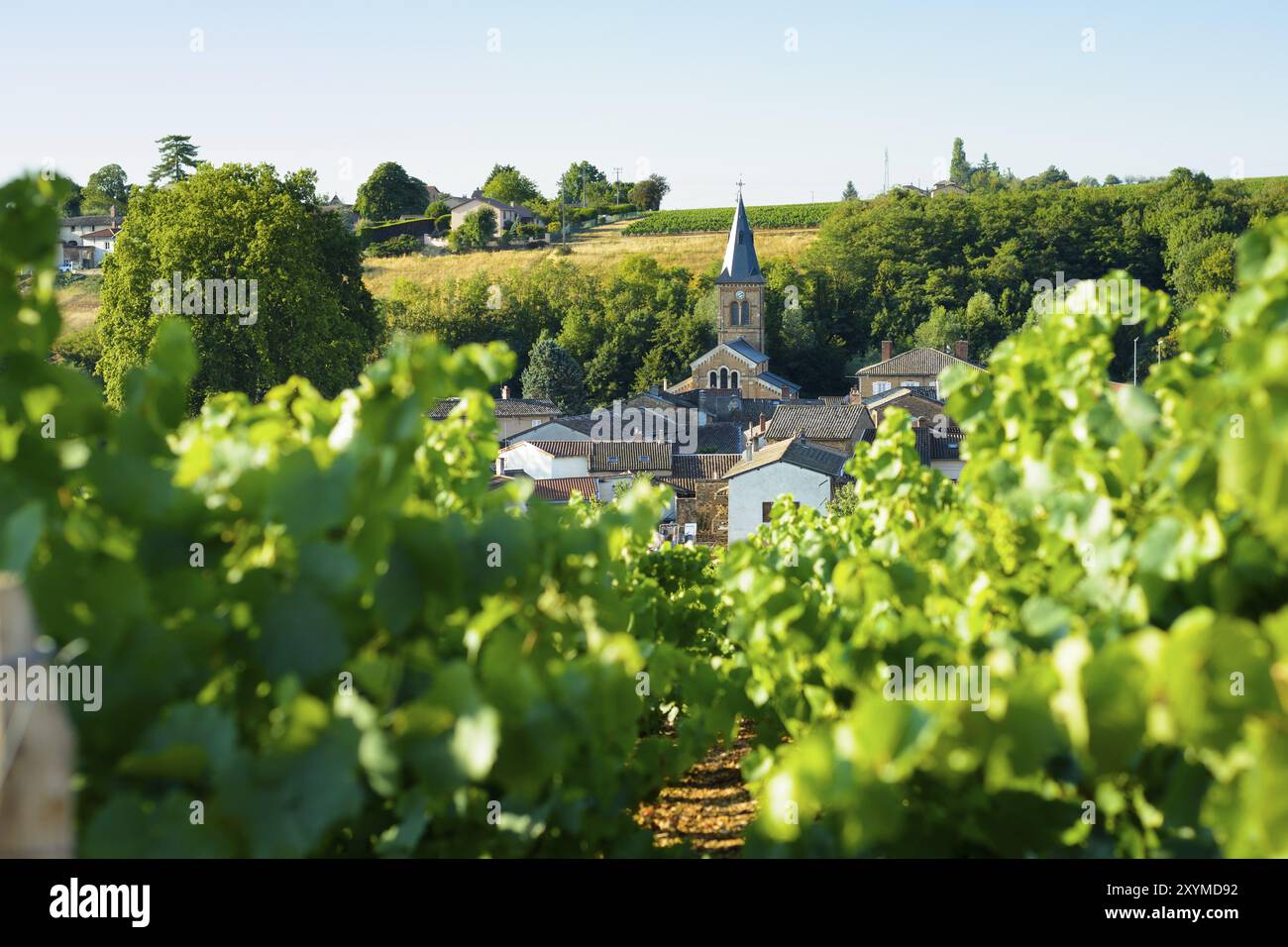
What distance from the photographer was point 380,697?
2197 mm

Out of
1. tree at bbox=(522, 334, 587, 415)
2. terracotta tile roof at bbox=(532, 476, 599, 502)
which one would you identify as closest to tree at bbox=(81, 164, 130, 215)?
tree at bbox=(522, 334, 587, 415)

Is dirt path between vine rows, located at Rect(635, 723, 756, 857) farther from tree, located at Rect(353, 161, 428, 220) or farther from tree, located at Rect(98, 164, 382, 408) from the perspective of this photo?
tree, located at Rect(353, 161, 428, 220)

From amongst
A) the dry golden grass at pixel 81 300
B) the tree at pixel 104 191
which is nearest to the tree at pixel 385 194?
the tree at pixel 104 191

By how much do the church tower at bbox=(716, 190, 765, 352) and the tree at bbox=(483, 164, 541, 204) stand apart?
153 ft

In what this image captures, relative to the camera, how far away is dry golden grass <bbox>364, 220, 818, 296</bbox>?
92750mm

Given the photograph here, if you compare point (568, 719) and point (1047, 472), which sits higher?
point (1047, 472)

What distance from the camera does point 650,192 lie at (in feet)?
386

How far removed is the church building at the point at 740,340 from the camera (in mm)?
74875

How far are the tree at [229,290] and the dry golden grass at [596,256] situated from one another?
190 ft

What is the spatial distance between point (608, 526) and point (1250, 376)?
1397mm

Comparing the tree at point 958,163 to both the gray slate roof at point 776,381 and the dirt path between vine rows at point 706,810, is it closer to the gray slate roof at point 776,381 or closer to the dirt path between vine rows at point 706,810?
the gray slate roof at point 776,381
